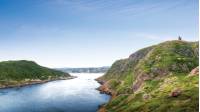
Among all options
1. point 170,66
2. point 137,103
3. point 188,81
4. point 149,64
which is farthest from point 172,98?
point 149,64

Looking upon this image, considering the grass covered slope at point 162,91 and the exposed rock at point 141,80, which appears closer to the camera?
the grass covered slope at point 162,91

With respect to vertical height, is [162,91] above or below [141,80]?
below

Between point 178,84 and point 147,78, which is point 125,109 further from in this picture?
point 147,78

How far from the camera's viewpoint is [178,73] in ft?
528

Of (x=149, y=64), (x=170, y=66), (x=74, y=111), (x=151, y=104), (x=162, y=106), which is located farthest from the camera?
(x=149, y=64)

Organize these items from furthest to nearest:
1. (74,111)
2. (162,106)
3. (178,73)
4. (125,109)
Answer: (178,73) < (74,111) < (125,109) < (162,106)

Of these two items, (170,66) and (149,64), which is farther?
(149,64)

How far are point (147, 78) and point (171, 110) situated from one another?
73.9 meters

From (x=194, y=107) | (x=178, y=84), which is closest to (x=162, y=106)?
(x=194, y=107)

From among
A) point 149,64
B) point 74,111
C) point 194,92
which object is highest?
point 149,64

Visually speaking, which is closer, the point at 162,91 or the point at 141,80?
the point at 162,91

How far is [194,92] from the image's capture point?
10238 cm

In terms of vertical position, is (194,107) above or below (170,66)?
below

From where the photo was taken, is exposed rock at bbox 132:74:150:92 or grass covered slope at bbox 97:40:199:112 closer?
grass covered slope at bbox 97:40:199:112
